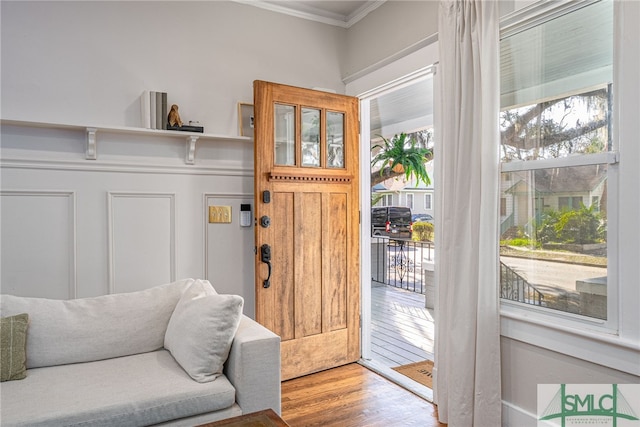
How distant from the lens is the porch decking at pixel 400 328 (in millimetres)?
3689

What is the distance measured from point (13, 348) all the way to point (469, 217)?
7.81ft

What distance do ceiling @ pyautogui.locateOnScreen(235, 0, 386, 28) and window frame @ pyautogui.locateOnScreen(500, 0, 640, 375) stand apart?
161 centimetres

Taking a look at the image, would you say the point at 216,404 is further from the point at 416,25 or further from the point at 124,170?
the point at 416,25

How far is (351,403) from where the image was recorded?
2715mm

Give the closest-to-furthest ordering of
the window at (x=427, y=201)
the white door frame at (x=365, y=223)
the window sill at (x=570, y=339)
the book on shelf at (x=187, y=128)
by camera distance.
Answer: the window sill at (x=570, y=339), the book on shelf at (x=187, y=128), the white door frame at (x=365, y=223), the window at (x=427, y=201)

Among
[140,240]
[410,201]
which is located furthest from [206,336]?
[410,201]

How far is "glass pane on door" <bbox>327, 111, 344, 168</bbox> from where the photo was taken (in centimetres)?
334

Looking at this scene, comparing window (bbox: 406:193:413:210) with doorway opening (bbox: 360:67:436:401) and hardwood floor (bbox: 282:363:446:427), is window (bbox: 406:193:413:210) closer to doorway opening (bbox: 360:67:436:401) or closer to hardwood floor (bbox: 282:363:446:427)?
doorway opening (bbox: 360:67:436:401)

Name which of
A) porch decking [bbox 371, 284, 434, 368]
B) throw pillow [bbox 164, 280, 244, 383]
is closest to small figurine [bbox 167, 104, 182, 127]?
throw pillow [bbox 164, 280, 244, 383]

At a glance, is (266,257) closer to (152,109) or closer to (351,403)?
(351,403)

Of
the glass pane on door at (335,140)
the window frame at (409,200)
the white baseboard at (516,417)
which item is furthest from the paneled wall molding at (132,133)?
the window frame at (409,200)

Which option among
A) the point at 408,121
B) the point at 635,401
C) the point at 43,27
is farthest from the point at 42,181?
the point at 408,121

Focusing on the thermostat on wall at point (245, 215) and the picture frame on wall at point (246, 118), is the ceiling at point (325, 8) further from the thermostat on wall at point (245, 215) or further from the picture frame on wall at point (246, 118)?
the thermostat on wall at point (245, 215)

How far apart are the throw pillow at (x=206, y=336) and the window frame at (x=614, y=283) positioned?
155 cm
